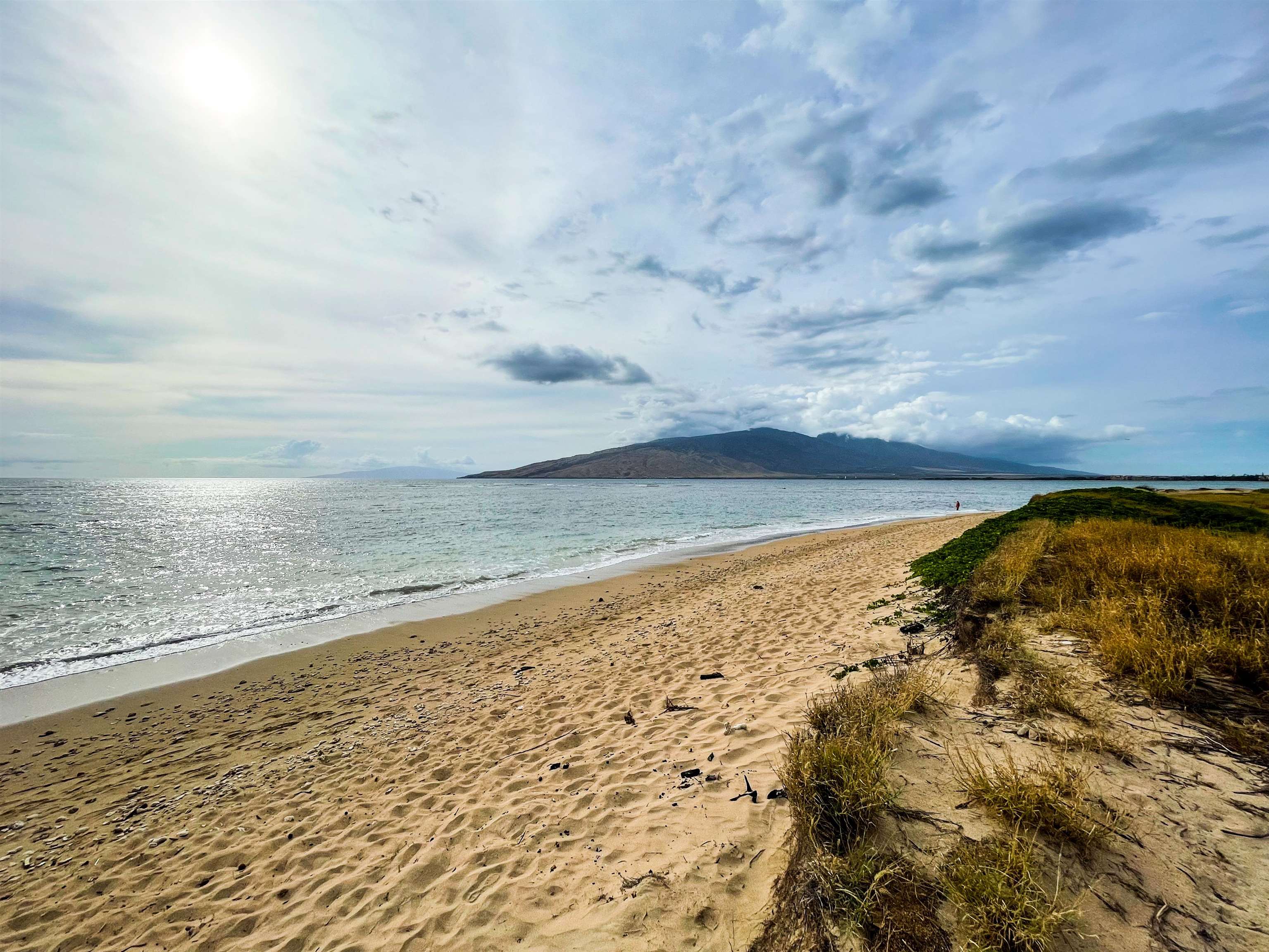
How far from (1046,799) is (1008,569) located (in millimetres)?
6259

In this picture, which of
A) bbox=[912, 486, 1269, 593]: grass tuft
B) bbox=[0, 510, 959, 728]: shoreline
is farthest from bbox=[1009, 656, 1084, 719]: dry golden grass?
bbox=[0, 510, 959, 728]: shoreline

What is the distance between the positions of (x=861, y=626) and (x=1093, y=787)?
6.31m

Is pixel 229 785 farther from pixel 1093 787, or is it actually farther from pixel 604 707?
pixel 1093 787

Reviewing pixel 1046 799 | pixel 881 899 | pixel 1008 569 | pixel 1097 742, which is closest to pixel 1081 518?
pixel 1008 569

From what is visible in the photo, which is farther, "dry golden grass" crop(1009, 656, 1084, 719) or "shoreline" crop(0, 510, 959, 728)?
"shoreline" crop(0, 510, 959, 728)

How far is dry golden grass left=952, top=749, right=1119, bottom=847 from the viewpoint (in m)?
3.02

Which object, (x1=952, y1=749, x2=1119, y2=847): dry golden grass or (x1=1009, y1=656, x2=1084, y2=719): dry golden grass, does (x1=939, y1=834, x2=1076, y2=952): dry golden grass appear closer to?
(x1=952, y1=749, x2=1119, y2=847): dry golden grass

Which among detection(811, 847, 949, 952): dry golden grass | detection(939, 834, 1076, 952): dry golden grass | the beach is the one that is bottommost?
the beach

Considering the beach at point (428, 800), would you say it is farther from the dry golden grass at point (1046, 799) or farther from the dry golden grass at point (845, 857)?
the dry golden grass at point (1046, 799)

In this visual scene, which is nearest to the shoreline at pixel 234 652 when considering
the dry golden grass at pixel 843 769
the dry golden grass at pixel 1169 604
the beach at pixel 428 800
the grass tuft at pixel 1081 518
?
the beach at pixel 428 800

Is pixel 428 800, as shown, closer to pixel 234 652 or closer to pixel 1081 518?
pixel 234 652

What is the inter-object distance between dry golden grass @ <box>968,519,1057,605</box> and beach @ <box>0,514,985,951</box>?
1564mm

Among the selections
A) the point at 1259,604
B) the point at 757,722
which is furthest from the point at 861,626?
the point at 1259,604

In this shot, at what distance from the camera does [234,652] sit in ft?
38.2
